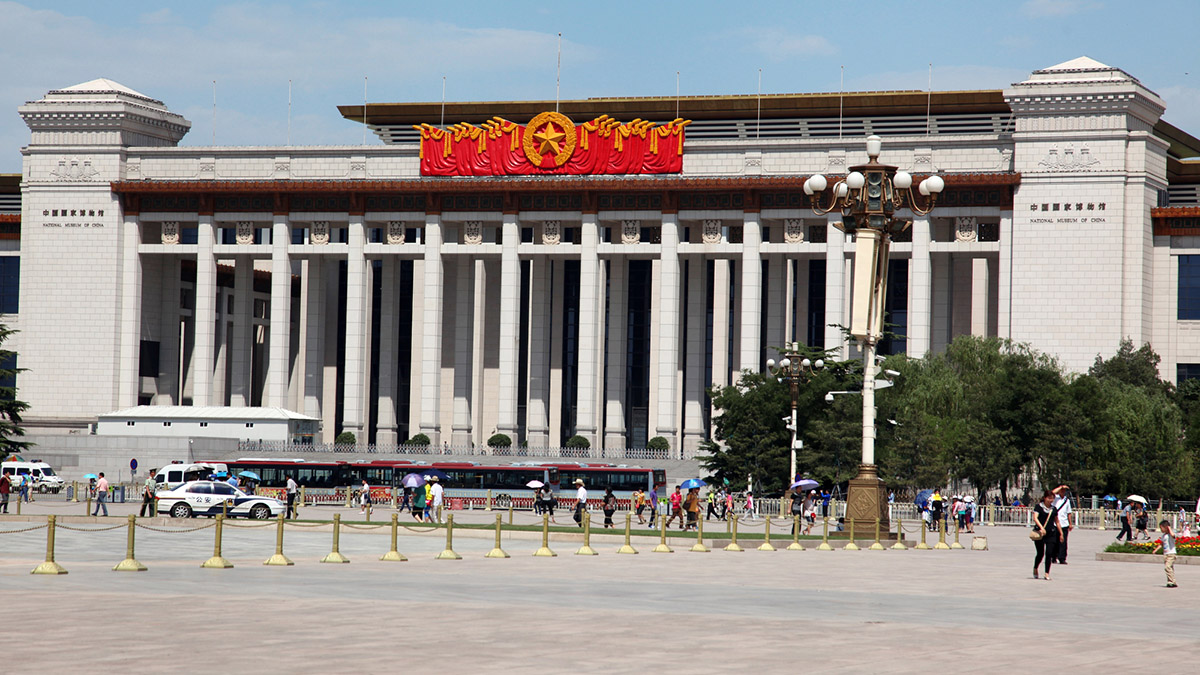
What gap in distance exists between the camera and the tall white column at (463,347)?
93.0 m

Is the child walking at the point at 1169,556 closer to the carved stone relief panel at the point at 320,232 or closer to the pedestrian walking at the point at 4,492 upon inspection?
the pedestrian walking at the point at 4,492

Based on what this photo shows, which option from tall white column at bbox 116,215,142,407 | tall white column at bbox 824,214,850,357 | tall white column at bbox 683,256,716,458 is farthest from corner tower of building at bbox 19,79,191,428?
tall white column at bbox 824,214,850,357

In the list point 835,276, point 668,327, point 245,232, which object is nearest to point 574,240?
point 668,327

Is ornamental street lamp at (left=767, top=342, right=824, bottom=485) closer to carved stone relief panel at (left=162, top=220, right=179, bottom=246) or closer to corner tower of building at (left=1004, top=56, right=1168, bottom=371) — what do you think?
corner tower of building at (left=1004, top=56, right=1168, bottom=371)

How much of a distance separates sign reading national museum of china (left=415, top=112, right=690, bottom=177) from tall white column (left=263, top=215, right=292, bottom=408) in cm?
1012

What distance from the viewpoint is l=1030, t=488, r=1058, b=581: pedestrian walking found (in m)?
27.4

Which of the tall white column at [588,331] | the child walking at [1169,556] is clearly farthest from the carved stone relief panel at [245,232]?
the child walking at [1169,556]

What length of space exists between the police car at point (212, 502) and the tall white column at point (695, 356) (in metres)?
38.2

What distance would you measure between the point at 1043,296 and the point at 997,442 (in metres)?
20.4

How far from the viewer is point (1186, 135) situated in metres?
93.4

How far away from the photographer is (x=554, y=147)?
87125 mm

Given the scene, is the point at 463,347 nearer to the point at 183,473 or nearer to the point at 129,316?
the point at 129,316

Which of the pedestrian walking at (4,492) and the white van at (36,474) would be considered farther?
the white van at (36,474)

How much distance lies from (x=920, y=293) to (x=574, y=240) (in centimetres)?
2630
